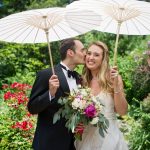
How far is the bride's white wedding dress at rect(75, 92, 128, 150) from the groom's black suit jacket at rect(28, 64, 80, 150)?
14 centimetres

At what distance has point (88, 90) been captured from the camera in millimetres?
4195

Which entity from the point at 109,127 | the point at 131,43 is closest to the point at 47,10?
the point at 109,127

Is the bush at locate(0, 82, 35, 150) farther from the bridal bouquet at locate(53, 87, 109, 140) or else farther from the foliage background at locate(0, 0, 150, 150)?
the bridal bouquet at locate(53, 87, 109, 140)

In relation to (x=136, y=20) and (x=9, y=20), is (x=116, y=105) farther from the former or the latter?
(x=9, y=20)

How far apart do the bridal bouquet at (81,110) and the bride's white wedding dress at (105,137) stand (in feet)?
0.82

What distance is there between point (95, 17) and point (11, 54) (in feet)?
23.6

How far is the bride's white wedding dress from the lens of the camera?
4.45 meters

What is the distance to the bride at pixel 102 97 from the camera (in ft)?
14.5

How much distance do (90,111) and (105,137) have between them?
532mm

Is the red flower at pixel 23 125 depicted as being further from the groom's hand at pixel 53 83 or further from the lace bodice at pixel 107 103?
the groom's hand at pixel 53 83

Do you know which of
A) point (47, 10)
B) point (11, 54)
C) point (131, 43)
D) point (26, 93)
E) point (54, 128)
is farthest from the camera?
point (131, 43)

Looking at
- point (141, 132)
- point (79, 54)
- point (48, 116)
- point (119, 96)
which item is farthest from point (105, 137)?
point (141, 132)

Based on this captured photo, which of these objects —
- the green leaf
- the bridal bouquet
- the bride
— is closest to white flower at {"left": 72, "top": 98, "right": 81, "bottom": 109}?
the bridal bouquet

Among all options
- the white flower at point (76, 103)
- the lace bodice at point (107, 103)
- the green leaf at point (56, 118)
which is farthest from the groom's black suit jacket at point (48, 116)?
the lace bodice at point (107, 103)
